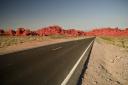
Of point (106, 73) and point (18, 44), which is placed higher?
point (106, 73)

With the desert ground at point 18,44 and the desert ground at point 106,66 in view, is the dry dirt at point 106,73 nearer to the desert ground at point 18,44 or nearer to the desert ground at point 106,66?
the desert ground at point 106,66

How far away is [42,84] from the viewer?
7.02m

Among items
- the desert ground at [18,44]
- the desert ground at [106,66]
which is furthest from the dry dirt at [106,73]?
the desert ground at [18,44]

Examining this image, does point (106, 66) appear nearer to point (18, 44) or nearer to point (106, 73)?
point (106, 73)

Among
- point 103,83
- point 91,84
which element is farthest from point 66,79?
point 103,83

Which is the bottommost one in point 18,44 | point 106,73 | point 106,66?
point 18,44

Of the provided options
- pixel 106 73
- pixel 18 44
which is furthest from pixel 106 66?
pixel 18 44

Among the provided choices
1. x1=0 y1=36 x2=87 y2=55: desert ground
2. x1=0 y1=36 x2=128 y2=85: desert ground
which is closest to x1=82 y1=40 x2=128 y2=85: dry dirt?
x1=0 y1=36 x2=128 y2=85: desert ground

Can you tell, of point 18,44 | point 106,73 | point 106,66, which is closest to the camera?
point 106,73

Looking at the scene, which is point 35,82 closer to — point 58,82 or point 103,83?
point 58,82

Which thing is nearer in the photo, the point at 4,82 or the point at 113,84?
the point at 4,82

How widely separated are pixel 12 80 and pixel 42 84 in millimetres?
1426

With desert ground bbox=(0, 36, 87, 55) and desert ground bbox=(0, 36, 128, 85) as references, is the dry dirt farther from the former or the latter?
desert ground bbox=(0, 36, 87, 55)

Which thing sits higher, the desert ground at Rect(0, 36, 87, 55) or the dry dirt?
the dry dirt
